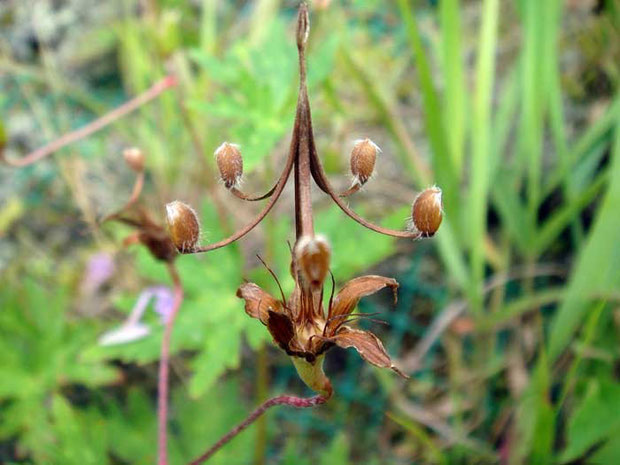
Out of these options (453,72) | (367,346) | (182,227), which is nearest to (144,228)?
(182,227)

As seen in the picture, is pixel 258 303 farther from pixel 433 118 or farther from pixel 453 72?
pixel 453 72

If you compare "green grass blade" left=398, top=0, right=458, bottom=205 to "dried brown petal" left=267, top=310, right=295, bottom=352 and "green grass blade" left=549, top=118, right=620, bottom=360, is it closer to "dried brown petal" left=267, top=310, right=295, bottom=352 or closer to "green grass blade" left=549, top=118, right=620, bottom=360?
"green grass blade" left=549, top=118, right=620, bottom=360

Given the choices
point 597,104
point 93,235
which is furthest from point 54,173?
point 597,104

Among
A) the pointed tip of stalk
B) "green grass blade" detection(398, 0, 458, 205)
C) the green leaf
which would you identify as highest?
"green grass blade" detection(398, 0, 458, 205)

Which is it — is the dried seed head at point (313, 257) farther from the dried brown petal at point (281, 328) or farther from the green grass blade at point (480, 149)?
the green grass blade at point (480, 149)

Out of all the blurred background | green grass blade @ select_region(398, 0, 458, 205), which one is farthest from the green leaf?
green grass blade @ select_region(398, 0, 458, 205)

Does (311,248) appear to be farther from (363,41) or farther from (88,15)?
(88,15)
